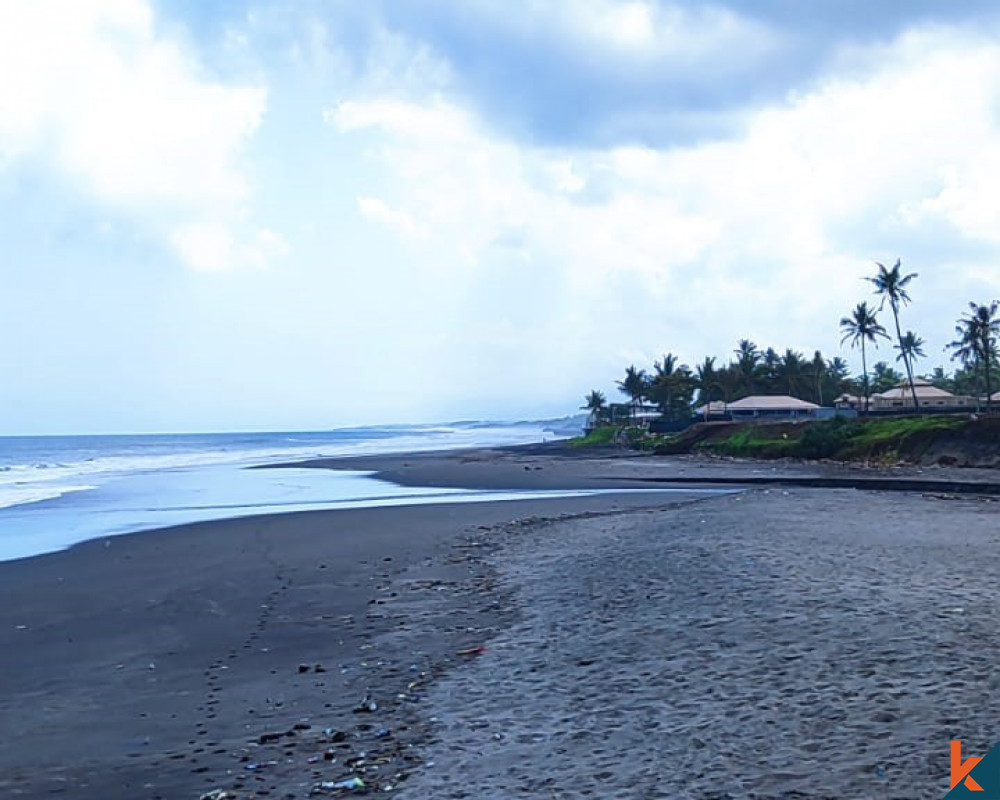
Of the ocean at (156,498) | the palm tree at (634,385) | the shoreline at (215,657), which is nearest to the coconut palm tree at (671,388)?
the palm tree at (634,385)

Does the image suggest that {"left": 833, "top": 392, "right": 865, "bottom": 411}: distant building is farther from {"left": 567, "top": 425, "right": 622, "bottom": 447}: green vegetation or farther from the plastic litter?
the plastic litter

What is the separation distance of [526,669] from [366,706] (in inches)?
60.8

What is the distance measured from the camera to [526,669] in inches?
347

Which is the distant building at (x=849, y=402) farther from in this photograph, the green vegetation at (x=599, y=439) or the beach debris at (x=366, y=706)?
the beach debris at (x=366, y=706)

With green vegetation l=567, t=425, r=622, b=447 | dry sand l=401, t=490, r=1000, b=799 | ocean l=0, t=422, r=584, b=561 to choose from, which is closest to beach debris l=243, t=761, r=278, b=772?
dry sand l=401, t=490, r=1000, b=799

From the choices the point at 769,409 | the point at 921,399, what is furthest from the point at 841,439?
the point at 921,399

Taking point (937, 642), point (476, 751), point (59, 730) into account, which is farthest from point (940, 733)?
point (59, 730)

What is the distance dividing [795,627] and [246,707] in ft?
16.7

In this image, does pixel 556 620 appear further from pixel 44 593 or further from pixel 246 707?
pixel 44 593

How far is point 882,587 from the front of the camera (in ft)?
34.4

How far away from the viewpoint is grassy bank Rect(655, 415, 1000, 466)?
43875 millimetres

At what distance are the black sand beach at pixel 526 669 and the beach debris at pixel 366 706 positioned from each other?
4cm

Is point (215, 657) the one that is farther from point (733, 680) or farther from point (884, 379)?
point (884, 379)

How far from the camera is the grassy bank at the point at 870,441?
1727 inches
